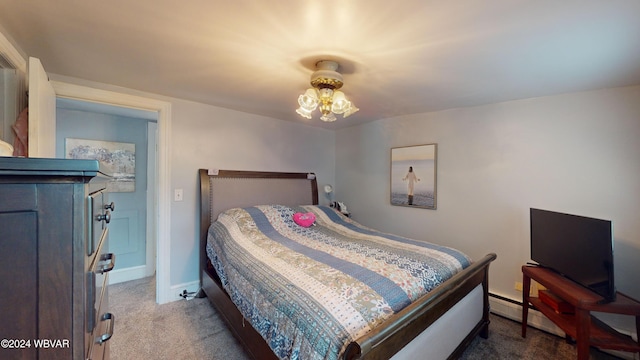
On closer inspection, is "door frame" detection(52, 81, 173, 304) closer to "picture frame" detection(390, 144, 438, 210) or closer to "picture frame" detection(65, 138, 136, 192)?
"picture frame" detection(65, 138, 136, 192)

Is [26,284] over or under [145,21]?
under

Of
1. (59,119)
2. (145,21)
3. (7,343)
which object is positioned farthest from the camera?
(59,119)

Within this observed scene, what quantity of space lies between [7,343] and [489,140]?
3.27m

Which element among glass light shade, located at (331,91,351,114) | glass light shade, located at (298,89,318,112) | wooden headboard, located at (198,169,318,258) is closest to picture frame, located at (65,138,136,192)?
wooden headboard, located at (198,169,318,258)

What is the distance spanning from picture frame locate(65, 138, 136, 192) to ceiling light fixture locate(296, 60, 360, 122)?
8.83ft

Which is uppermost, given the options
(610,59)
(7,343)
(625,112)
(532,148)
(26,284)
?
(610,59)

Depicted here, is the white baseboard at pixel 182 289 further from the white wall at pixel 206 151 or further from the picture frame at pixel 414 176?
the picture frame at pixel 414 176

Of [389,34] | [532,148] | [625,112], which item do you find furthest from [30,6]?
[625,112]

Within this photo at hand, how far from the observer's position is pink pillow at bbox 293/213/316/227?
2.80 m

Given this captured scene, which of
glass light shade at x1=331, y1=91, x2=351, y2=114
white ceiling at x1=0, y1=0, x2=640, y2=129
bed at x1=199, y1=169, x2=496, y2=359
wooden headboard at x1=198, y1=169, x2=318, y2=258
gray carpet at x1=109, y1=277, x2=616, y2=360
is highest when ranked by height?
white ceiling at x1=0, y1=0, x2=640, y2=129

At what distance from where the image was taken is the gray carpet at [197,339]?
1929 millimetres

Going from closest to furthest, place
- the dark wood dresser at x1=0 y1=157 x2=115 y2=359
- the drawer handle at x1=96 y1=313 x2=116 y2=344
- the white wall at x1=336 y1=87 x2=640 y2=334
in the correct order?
the dark wood dresser at x1=0 y1=157 x2=115 y2=359 → the drawer handle at x1=96 y1=313 x2=116 y2=344 → the white wall at x1=336 y1=87 x2=640 y2=334

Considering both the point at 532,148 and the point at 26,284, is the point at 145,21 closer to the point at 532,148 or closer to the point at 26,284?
the point at 26,284

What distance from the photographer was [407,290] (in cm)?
146
